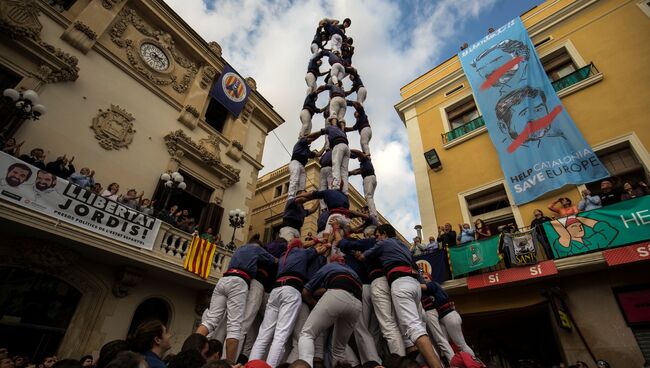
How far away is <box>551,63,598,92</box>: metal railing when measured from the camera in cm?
1055

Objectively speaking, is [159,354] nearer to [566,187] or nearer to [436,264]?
[436,264]

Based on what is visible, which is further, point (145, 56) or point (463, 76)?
point (463, 76)

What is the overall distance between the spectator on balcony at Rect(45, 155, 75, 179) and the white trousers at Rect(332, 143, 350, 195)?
6.97 m

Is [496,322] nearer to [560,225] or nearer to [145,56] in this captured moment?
[560,225]

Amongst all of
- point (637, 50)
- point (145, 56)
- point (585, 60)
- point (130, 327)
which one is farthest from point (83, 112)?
point (637, 50)

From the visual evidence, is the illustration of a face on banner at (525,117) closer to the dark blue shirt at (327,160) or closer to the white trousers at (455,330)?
the dark blue shirt at (327,160)

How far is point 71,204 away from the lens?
7.70 m

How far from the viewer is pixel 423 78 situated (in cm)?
1577

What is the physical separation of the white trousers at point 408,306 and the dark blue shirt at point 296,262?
3.96 ft

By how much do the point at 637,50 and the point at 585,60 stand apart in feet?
4.21

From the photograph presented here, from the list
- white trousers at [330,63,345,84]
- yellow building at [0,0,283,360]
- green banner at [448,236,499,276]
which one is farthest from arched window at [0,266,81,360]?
green banner at [448,236,499,276]

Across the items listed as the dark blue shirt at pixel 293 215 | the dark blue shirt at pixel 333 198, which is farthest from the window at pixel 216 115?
the dark blue shirt at pixel 333 198

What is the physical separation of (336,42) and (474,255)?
7.85 meters

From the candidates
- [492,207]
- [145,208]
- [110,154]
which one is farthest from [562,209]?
[110,154]
